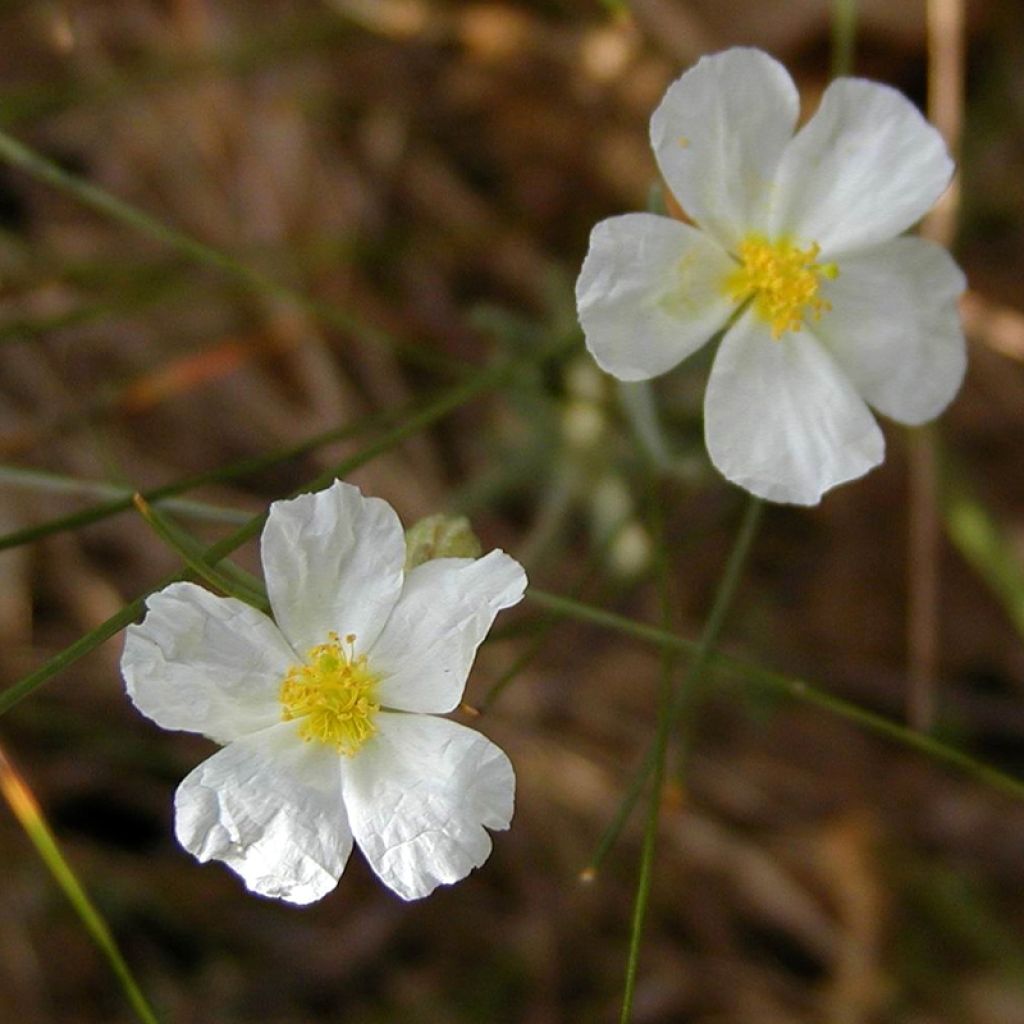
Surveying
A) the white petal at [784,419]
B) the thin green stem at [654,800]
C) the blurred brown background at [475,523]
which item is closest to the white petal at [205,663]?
the thin green stem at [654,800]

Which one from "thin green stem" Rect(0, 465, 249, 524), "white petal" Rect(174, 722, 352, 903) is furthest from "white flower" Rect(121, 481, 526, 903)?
"thin green stem" Rect(0, 465, 249, 524)

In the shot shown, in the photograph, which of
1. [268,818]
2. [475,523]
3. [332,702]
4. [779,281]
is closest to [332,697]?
[332,702]

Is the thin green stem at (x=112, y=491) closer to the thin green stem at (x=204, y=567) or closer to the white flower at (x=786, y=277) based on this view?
the thin green stem at (x=204, y=567)

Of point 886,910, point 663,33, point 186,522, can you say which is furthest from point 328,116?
point 886,910

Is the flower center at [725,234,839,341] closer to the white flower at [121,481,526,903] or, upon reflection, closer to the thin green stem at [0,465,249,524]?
the white flower at [121,481,526,903]

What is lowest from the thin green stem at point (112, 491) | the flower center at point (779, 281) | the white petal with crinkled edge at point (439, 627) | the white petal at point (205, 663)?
the white petal at point (205, 663)

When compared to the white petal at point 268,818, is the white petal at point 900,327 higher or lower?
higher

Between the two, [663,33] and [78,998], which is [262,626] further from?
[663,33]

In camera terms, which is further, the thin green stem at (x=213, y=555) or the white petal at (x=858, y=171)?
the white petal at (x=858, y=171)
